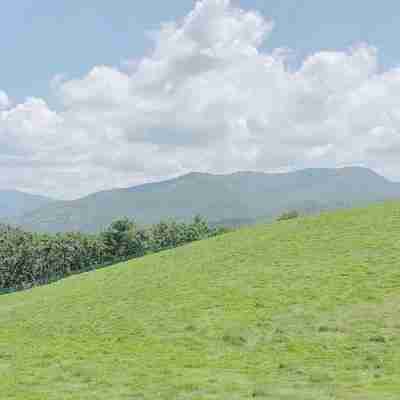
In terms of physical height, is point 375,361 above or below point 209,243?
below

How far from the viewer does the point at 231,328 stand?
20594mm

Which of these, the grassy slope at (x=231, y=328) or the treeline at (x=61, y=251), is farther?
the treeline at (x=61, y=251)

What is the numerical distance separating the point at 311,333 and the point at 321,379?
17.0ft

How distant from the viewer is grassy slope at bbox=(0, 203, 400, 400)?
45.7 ft

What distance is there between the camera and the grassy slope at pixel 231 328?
1394 cm

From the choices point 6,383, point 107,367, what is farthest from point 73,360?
point 6,383

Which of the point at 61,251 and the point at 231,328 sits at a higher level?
the point at 61,251

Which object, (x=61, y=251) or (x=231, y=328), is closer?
(x=231, y=328)

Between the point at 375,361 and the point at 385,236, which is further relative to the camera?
the point at 385,236

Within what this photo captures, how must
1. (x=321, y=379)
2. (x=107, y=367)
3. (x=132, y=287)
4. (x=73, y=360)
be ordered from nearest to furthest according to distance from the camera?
(x=321, y=379), (x=107, y=367), (x=73, y=360), (x=132, y=287)

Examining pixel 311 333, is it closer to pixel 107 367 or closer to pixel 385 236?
pixel 107 367

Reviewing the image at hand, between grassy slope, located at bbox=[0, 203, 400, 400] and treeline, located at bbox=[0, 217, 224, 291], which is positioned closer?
grassy slope, located at bbox=[0, 203, 400, 400]

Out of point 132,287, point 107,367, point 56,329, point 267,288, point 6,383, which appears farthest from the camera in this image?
point 132,287

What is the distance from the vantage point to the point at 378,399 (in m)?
11.4
